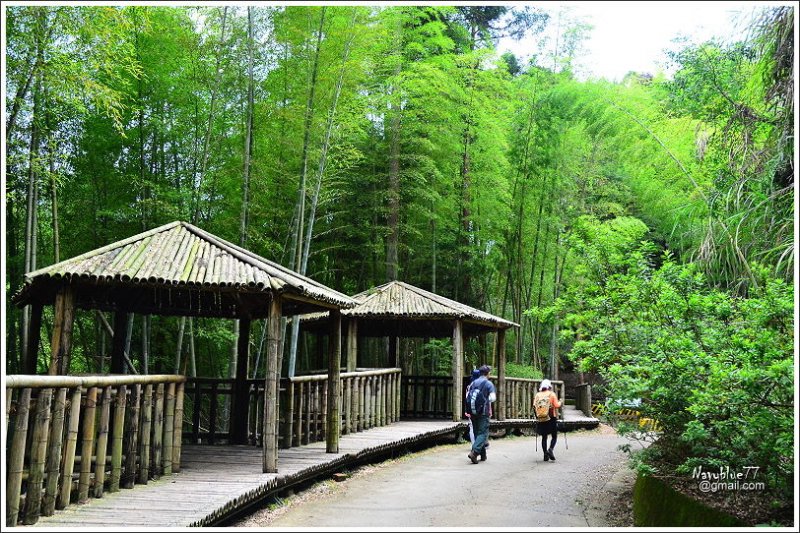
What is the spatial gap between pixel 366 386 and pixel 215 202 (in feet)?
12.9

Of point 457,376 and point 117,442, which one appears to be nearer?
point 117,442

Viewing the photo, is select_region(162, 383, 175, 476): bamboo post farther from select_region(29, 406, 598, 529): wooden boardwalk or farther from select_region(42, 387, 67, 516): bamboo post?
select_region(42, 387, 67, 516): bamboo post

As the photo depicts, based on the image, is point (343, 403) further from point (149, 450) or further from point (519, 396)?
point (519, 396)

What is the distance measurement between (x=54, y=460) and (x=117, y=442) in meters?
0.90

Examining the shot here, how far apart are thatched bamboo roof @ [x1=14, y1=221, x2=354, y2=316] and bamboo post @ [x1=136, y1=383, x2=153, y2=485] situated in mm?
941

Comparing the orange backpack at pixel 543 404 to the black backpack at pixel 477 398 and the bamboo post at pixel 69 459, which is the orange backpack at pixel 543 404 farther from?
the bamboo post at pixel 69 459

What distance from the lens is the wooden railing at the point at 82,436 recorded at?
13.9ft

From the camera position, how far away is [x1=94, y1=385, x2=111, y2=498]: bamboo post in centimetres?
514

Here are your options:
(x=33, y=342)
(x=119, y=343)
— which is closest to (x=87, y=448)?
(x=33, y=342)

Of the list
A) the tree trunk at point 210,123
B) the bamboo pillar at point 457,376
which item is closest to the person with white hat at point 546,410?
the bamboo pillar at point 457,376

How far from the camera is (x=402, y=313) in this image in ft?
37.4

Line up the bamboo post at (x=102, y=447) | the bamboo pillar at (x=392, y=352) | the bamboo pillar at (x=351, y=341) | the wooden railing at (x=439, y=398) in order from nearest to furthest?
the bamboo post at (x=102, y=447)
the bamboo pillar at (x=351, y=341)
the wooden railing at (x=439, y=398)
the bamboo pillar at (x=392, y=352)

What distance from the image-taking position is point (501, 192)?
14.2 m

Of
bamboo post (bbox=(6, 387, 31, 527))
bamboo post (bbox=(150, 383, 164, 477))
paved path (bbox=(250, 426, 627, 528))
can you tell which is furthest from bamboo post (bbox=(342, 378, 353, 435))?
bamboo post (bbox=(6, 387, 31, 527))
